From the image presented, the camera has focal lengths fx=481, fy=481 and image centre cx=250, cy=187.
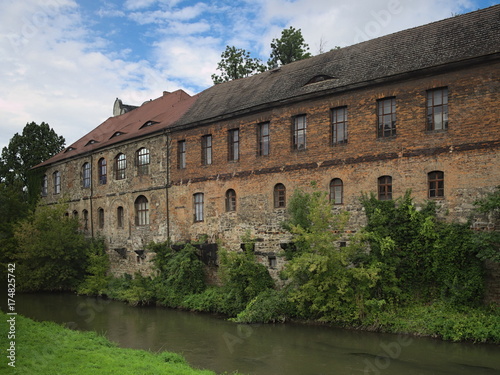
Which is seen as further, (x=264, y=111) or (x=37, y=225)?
(x=37, y=225)

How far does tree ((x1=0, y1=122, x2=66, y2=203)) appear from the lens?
40.7m

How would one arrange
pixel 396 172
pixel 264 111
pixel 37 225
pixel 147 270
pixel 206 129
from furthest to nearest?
pixel 37 225
pixel 147 270
pixel 206 129
pixel 264 111
pixel 396 172

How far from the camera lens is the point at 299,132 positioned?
19.9m

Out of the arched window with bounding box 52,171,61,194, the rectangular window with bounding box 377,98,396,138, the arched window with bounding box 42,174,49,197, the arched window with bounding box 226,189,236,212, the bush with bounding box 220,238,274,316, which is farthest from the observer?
the arched window with bounding box 42,174,49,197

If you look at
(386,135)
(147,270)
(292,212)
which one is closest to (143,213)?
(147,270)

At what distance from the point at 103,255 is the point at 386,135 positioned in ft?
60.8

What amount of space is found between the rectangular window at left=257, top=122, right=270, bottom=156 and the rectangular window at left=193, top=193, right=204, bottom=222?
4.21m

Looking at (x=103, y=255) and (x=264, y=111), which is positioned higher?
(x=264, y=111)

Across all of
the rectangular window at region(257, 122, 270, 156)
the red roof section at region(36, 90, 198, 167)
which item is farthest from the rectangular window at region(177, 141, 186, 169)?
the rectangular window at region(257, 122, 270, 156)

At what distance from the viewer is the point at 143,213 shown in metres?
26.7

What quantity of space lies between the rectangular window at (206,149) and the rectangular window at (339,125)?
6.97 m

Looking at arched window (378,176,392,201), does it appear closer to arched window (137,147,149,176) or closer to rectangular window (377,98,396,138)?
rectangular window (377,98,396,138)

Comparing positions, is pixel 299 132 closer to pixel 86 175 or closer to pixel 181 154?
pixel 181 154

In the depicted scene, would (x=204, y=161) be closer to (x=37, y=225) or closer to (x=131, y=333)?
(x=131, y=333)
